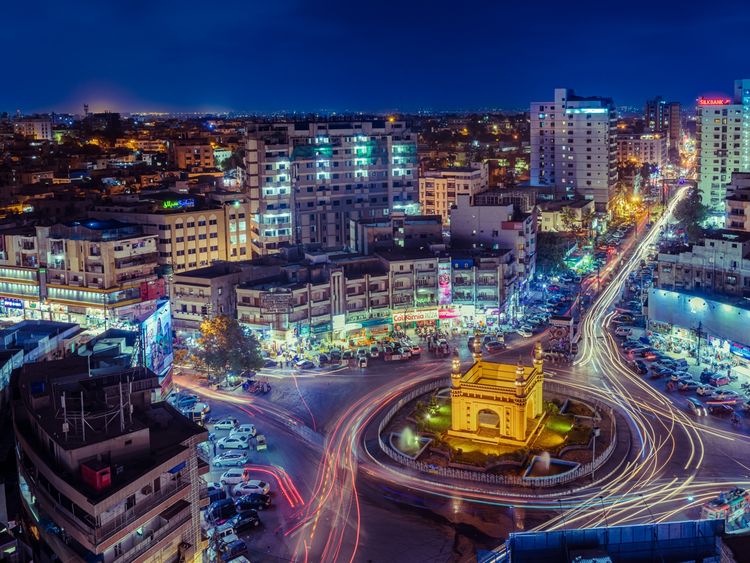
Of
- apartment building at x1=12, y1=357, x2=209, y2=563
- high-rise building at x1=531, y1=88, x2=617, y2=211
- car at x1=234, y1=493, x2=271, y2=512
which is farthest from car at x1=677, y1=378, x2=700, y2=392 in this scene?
high-rise building at x1=531, y1=88, x2=617, y2=211

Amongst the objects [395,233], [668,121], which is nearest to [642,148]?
[668,121]

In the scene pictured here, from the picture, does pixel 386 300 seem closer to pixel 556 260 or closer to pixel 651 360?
pixel 651 360

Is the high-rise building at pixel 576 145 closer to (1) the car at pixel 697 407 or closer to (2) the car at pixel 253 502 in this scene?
(1) the car at pixel 697 407

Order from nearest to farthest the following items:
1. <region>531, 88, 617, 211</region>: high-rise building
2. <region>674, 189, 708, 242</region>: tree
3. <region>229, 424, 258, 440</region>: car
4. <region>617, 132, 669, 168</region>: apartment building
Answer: <region>229, 424, 258, 440</region>: car
<region>674, 189, 708, 242</region>: tree
<region>531, 88, 617, 211</region>: high-rise building
<region>617, 132, 669, 168</region>: apartment building

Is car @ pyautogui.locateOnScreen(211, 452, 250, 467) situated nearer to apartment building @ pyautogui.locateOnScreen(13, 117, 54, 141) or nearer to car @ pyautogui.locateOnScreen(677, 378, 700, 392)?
car @ pyautogui.locateOnScreen(677, 378, 700, 392)

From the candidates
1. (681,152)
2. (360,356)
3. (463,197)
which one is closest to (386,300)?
(360,356)

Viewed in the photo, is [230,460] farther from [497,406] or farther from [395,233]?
[395,233]

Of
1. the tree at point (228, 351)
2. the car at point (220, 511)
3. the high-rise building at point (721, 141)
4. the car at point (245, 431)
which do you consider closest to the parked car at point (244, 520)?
the car at point (220, 511)

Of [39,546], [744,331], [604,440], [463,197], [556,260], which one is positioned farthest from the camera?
[556,260]
